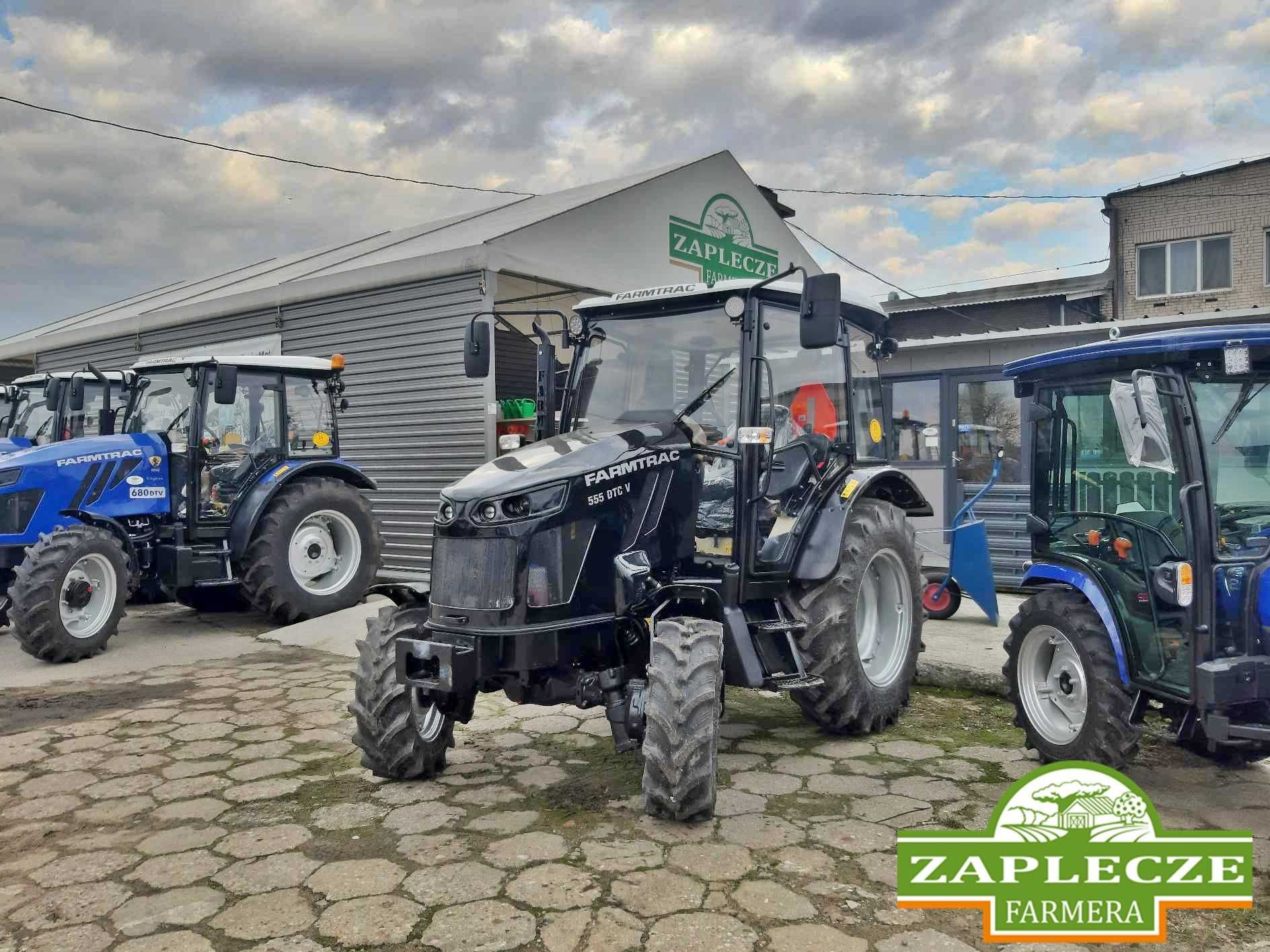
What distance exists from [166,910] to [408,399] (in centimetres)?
718

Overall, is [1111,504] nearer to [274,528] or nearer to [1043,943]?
[1043,943]

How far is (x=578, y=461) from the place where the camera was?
151 inches

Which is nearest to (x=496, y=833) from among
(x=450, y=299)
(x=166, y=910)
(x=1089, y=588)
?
(x=166, y=910)

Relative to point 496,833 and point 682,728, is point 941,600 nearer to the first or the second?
point 682,728

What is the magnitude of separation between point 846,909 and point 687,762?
2.43 feet

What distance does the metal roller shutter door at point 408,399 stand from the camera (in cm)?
925

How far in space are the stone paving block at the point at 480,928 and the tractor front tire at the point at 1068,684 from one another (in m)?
2.31

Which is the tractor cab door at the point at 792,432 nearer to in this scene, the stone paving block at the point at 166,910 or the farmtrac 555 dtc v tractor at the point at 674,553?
the farmtrac 555 dtc v tractor at the point at 674,553

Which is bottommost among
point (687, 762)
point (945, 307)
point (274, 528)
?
point (687, 762)

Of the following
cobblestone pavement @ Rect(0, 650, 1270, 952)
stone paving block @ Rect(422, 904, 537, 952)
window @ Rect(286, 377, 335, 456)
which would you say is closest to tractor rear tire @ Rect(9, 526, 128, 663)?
cobblestone pavement @ Rect(0, 650, 1270, 952)

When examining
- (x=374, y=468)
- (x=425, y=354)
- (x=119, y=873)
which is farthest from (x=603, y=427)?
(x=374, y=468)

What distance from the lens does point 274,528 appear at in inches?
298

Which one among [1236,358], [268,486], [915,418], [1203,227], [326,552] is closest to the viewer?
[1236,358]

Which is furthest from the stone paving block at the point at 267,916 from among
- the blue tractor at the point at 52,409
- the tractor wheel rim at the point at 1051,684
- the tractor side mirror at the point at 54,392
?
the tractor side mirror at the point at 54,392
